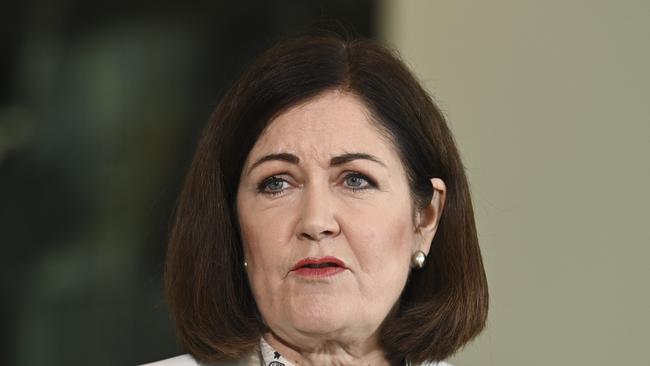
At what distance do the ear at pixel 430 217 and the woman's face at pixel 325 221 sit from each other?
0.09 meters

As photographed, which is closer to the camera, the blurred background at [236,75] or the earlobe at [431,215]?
the earlobe at [431,215]

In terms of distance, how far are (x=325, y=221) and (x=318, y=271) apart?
0.11m

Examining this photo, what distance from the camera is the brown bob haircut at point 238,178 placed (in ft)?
9.97

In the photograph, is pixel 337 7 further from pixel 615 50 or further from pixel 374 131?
pixel 374 131

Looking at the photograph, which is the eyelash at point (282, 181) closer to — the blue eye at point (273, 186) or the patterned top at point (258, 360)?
the blue eye at point (273, 186)

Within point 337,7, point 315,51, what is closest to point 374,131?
point 315,51

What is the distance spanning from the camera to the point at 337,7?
5.34 m

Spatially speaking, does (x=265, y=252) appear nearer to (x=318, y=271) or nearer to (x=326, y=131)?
(x=318, y=271)

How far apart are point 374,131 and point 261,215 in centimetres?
33

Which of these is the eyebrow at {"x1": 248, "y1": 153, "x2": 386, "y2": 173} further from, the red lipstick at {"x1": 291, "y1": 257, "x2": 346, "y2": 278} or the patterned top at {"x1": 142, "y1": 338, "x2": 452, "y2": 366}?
the patterned top at {"x1": 142, "y1": 338, "x2": 452, "y2": 366}

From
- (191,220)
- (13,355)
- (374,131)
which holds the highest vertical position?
(374,131)

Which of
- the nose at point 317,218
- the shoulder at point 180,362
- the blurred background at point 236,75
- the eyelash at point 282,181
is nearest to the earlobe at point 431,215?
the eyelash at point 282,181

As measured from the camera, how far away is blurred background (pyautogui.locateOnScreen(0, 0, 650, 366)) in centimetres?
479

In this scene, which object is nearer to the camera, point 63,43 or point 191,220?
point 191,220
